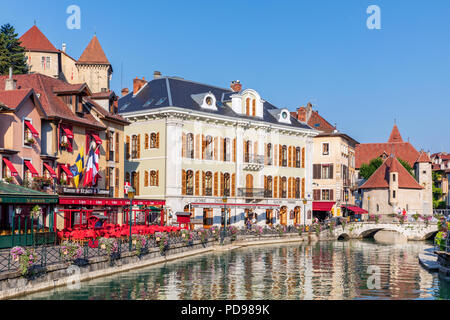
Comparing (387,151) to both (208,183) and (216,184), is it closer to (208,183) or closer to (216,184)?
(216,184)

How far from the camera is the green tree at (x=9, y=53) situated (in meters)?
55.7

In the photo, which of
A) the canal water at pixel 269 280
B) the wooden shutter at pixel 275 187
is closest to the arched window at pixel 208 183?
the wooden shutter at pixel 275 187

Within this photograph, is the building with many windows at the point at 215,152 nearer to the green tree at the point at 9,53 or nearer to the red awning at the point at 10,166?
the green tree at the point at 9,53

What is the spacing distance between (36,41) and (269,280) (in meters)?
60.7

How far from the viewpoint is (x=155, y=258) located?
3672 cm

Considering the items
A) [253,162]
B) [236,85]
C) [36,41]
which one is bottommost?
[253,162]

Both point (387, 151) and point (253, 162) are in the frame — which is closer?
point (253, 162)

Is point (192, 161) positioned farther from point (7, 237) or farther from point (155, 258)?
point (7, 237)

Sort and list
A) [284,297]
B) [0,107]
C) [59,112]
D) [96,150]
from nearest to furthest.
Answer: [284,297] → [0,107] → [59,112] → [96,150]

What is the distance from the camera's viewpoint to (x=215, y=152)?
5950 cm

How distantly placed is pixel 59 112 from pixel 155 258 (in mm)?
12226

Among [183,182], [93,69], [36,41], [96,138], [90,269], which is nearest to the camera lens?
[90,269]

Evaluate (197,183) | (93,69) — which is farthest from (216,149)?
(93,69)
